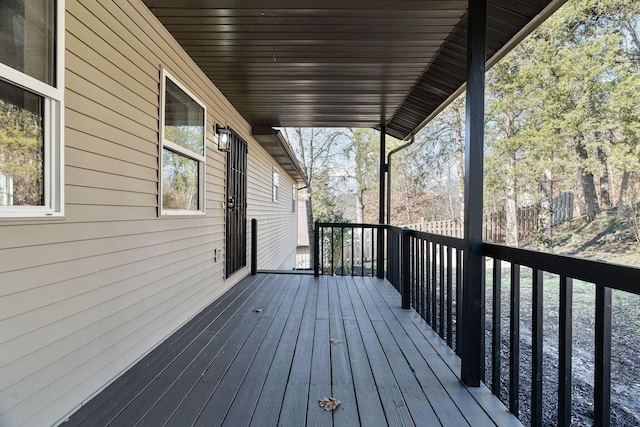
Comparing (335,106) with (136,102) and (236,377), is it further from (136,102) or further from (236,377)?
(236,377)

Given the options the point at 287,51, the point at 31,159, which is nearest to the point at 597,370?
the point at 31,159

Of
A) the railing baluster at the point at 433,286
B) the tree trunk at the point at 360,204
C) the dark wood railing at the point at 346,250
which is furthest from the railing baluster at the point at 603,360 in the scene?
the tree trunk at the point at 360,204

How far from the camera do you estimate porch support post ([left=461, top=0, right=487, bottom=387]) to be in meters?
1.97

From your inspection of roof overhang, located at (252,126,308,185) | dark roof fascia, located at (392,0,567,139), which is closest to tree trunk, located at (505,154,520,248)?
roof overhang, located at (252,126,308,185)

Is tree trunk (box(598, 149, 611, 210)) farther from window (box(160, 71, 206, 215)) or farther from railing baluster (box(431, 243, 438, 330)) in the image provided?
window (box(160, 71, 206, 215))

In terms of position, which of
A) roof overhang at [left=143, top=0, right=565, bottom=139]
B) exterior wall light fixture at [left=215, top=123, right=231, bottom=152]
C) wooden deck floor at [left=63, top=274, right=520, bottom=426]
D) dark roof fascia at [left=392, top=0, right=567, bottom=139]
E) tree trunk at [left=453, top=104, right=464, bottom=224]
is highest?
tree trunk at [left=453, top=104, right=464, bottom=224]

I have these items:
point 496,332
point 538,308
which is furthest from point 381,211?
point 538,308

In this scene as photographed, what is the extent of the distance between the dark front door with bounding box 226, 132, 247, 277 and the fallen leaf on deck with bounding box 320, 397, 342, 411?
9.44ft

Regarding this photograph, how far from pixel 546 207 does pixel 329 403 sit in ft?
33.9

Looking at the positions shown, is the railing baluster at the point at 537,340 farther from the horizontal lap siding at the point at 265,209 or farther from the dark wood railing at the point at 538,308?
the horizontal lap siding at the point at 265,209

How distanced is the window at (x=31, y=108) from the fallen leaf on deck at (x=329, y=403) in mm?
1680

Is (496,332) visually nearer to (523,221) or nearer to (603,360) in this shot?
(603,360)

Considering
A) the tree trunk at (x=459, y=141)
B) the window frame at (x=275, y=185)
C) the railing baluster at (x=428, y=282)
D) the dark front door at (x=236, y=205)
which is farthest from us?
the tree trunk at (x=459, y=141)

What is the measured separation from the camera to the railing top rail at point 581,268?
1092 millimetres
